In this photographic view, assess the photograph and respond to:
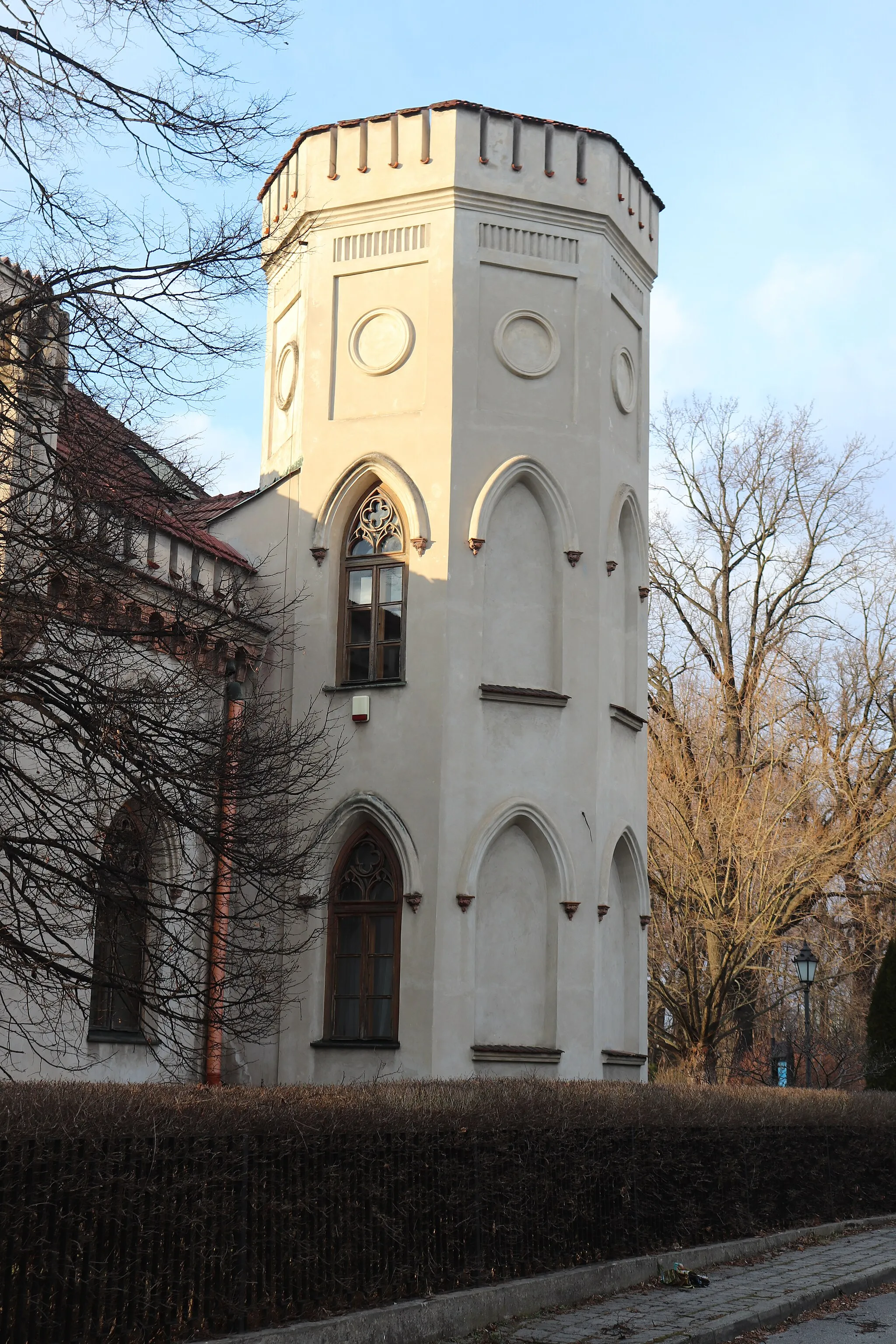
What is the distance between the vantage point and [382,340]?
1841 cm

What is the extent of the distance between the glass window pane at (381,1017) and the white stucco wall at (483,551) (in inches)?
11.6

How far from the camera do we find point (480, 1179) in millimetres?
9938

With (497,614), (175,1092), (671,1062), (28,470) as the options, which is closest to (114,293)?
(28,470)

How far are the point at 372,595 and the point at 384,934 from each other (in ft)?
13.2

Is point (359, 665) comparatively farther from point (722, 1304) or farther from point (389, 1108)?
point (722, 1304)

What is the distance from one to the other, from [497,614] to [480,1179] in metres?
8.82

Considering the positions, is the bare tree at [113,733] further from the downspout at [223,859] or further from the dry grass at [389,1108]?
the dry grass at [389,1108]

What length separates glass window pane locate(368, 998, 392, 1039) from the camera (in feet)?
54.4

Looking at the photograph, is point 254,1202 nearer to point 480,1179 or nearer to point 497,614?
point 480,1179

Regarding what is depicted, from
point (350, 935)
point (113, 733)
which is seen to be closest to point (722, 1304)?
point (113, 733)

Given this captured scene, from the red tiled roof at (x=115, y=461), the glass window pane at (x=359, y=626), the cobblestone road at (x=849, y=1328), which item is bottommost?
the cobblestone road at (x=849, y=1328)

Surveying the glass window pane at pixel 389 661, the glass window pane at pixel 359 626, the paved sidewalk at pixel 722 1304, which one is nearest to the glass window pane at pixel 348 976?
the glass window pane at pixel 389 661

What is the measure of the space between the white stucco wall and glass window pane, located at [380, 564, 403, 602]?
1.16ft

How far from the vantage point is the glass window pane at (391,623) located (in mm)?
17734
